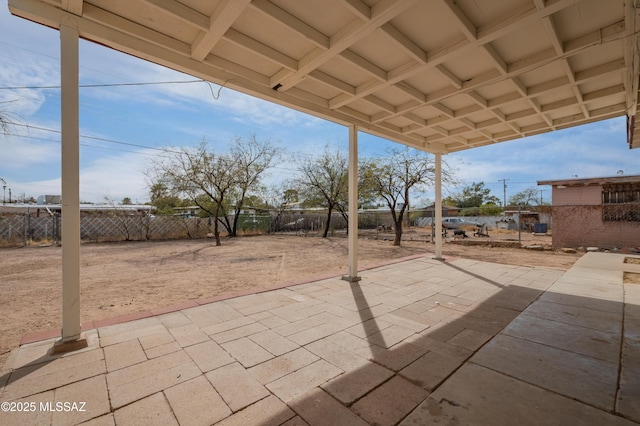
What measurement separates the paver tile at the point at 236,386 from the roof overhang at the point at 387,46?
8.83 ft

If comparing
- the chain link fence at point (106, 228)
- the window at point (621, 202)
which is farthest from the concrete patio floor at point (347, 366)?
the chain link fence at point (106, 228)

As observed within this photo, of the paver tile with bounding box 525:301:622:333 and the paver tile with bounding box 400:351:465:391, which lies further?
the paver tile with bounding box 525:301:622:333

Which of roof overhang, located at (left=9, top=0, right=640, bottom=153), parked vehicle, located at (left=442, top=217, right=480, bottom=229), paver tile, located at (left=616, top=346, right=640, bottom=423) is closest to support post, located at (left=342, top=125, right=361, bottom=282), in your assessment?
roof overhang, located at (left=9, top=0, right=640, bottom=153)

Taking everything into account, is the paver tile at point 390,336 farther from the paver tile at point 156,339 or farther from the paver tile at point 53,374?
the paver tile at point 53,374

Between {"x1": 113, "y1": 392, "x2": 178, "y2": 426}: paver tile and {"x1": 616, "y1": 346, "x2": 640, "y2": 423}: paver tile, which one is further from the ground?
{"x1": 616, "y1": 346, "x2": 640, "y2": 423}: paver tile

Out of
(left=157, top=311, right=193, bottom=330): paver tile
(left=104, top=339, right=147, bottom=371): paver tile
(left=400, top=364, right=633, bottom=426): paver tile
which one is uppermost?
(left=400, top=364, right=633, bottom=426): paver tile

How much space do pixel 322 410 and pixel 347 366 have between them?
495 millimetres

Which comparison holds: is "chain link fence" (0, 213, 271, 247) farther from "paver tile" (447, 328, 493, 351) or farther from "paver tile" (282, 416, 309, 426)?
"paver tile" (447, 328, 493, 351)

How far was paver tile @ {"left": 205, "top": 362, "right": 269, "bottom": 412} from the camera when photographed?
62.7 inches

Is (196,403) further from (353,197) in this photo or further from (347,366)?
(353,197)

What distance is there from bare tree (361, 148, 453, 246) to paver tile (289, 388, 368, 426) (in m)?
10.2

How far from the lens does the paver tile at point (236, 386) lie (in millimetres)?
1594

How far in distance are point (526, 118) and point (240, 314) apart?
5.39m

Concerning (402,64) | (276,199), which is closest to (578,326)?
(402,64)
